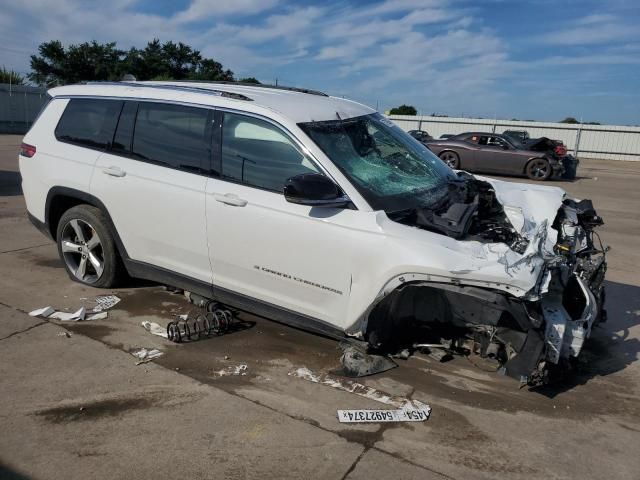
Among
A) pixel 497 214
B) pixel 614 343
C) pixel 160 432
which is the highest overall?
pixel 497 214

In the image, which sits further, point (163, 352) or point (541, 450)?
point (163, 352)

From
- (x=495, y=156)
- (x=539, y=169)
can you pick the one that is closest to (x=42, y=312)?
(x=495, y=156)

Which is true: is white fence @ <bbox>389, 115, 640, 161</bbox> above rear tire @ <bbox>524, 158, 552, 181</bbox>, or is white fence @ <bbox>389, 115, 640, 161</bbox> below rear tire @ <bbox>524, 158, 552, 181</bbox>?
above

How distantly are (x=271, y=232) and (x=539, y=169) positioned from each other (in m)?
16.8

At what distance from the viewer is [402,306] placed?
345 centimetres

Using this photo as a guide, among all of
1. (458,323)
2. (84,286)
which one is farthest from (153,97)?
(458,323)

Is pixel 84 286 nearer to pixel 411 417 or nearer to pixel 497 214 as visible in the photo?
pixel 411 417

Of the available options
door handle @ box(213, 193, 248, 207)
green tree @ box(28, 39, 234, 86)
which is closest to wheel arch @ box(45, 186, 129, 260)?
door handle @ box(213, 193, 248, 207)

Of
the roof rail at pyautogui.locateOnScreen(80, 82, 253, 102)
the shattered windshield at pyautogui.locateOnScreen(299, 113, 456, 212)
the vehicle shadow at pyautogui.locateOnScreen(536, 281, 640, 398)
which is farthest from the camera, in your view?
the roof rail at pyautogui.locateOnScreen(80, 82, 253, 102)

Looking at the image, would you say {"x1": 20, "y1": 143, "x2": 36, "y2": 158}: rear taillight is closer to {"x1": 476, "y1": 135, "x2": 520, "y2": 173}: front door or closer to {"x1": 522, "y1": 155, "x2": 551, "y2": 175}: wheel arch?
{"x1": 476, "y1": 135, "x2": 520, "y2": 173}: front door

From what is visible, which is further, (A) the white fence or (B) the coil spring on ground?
(A) the white fence

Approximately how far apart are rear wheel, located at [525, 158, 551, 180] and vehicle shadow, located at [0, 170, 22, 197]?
1551cm

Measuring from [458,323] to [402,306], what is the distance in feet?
1.29

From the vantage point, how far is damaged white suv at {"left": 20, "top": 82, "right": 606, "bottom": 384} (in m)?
3.33
